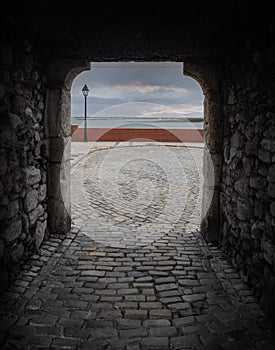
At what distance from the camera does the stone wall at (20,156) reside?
114 inches

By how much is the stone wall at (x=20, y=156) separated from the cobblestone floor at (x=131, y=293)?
28 centimetres

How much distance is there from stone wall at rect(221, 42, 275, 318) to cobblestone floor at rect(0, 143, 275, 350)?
237 millimetres

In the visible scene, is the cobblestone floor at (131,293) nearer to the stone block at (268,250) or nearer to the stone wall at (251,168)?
the stone wall at (251,168)

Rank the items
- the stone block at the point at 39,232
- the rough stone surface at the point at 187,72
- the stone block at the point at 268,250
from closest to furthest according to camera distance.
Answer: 1. the stone block at the point at 268,250
2. the rough stone surface at the point at 187,72
3. the stone block at the point at 39,232

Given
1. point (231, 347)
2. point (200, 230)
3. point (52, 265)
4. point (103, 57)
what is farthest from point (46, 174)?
point (231, 347)

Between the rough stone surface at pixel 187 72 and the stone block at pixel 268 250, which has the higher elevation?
the rough stone surface at pixel 187 72

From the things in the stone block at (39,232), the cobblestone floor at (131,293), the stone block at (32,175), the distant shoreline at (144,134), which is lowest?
the cobblestone floor at (131,293)

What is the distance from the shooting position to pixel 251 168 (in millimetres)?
3074

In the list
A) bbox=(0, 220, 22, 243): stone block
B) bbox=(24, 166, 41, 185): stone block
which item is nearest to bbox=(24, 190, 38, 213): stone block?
bbox=(24, 166, 41, 185): stone block

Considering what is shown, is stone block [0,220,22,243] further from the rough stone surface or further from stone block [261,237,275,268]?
stone block [261,237,275,268]

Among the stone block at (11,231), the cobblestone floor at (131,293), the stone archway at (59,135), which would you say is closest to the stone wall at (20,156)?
the stone block at (11,231)

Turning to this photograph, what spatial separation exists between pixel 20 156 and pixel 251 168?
210 cm

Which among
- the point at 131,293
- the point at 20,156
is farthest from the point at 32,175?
the point at 131,293

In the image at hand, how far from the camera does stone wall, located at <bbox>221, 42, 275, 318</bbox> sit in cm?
262
